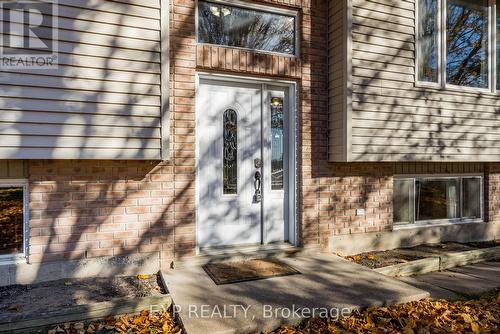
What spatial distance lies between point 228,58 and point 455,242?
15.9ft

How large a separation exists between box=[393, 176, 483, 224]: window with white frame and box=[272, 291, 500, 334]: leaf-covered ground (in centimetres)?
229

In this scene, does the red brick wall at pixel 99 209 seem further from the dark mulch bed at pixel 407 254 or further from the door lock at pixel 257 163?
the dark mulch bed at pixel 407 254

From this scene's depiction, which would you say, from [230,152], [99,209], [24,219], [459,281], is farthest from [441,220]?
[24,219]

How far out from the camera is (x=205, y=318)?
2.89 meters

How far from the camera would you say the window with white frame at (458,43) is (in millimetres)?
5328

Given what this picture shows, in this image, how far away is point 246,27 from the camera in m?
4.58

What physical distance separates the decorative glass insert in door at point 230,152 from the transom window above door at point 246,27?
936mm

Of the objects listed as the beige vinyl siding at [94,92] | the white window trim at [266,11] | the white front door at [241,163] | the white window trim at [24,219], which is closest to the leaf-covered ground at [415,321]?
the white front door at [241,163]

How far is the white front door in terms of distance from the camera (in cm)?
441

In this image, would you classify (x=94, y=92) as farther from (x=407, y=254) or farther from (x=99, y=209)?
(x=407, y=254)

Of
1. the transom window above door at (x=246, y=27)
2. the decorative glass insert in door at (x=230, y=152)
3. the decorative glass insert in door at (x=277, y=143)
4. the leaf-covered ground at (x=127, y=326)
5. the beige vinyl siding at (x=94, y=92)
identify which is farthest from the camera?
the decorative glass insert in door at (x=277, y=143)

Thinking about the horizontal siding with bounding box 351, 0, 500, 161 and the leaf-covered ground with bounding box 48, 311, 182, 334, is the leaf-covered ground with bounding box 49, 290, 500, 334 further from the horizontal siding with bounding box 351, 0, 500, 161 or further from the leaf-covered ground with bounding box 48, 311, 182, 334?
the horizontal siding with bounding box 351, 0, 500, 161

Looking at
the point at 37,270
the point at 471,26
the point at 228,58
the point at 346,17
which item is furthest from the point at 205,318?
the point at 471,26

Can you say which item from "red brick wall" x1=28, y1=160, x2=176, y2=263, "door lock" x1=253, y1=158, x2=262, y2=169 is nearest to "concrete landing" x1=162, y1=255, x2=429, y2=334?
"red brick wall" x1=28, y1=160, x2=176, y2=263
